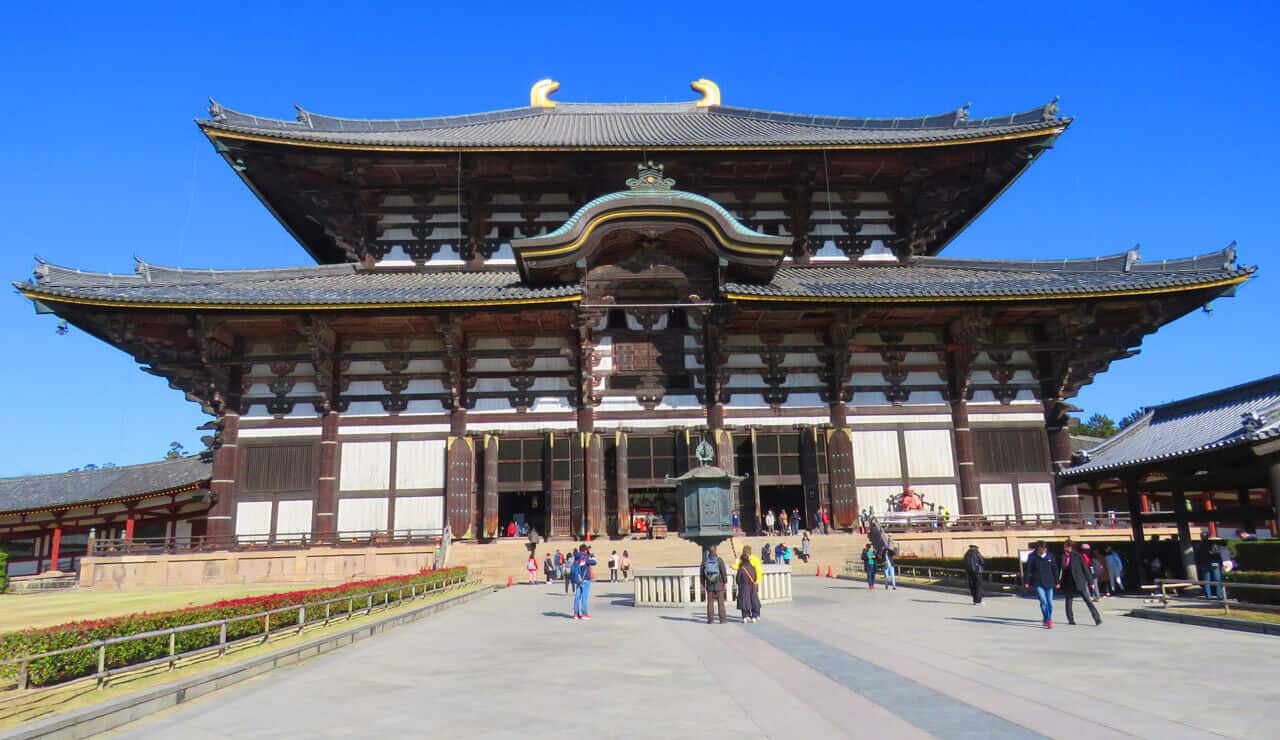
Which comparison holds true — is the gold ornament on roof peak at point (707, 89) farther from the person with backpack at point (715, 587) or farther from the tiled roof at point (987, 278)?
the person with backpack at point (715, 587)

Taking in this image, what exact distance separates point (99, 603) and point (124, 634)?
1195 cm

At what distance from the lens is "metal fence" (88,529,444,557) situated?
81.0 feet

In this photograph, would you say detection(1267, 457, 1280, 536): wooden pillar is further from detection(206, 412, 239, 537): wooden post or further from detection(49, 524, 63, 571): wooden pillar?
detection(49, 524, 63, 571): wooden pillar

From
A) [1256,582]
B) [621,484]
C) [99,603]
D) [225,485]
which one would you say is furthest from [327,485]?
[1256,582]

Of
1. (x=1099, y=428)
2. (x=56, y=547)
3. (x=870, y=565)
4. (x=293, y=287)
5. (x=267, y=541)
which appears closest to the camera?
(x=870, y=565)

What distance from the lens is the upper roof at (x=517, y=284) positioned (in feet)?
80.1

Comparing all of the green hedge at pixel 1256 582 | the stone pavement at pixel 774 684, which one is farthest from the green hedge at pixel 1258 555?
the stone pavement at pixel 774 684

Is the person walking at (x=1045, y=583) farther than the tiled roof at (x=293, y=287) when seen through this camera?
No

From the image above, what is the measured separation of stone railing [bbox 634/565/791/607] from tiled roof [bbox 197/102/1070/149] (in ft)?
57.4

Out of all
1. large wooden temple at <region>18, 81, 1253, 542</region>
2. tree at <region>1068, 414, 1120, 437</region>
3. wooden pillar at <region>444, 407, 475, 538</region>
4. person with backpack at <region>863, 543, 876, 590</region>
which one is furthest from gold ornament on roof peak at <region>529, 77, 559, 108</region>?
tree at <region>1068, 414, 1120, 437</region>

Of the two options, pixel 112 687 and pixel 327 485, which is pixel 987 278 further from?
pixel 112 687

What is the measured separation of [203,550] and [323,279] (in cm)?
1070

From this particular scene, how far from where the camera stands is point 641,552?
2509 centimetres

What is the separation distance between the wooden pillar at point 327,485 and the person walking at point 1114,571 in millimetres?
23170
